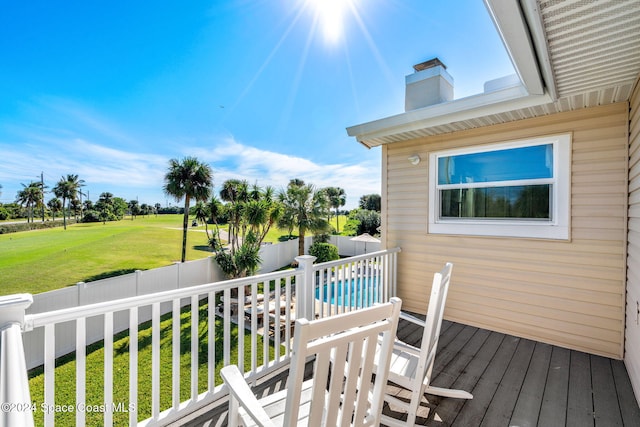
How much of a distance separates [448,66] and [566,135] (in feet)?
6.82

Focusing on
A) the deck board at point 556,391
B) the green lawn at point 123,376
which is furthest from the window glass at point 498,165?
the green lawn at point 123,376

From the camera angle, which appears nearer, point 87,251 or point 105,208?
point 87,251

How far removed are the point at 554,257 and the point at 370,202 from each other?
2637 cm

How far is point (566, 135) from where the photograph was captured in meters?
3.04

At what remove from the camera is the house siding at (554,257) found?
2.85 meters

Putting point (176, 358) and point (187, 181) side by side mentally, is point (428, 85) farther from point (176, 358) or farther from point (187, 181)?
point (187, 181)

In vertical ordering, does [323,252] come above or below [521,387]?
below

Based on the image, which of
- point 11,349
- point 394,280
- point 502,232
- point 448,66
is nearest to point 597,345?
point 502,232

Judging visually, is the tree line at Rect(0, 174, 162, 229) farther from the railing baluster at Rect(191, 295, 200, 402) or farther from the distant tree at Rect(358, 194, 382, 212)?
the distant tree at Rect(358, 194, 382, 212)

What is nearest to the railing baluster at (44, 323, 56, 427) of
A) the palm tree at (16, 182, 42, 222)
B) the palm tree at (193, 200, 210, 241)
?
the palm tree at (193, 200, 210, 241)

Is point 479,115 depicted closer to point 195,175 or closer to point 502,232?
point 502,232

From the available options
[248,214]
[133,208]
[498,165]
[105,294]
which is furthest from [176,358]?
[133,208]

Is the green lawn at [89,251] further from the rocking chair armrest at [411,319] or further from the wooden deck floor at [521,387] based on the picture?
the rocking chair armrest at [411,319]

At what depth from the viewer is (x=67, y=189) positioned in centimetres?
1720
